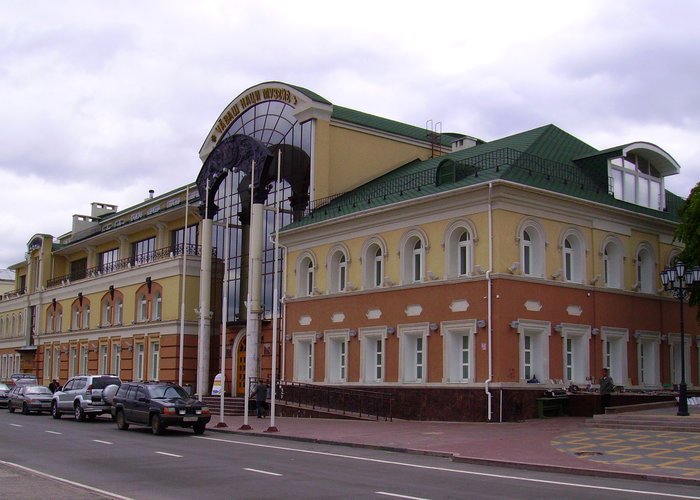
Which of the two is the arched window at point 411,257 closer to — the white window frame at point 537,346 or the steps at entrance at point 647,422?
the white window frame at point 537,346

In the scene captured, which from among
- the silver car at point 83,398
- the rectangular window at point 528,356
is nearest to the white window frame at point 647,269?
the rectangular window at point 528,356

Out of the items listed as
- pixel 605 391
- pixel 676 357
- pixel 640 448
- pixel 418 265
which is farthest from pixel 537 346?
pixel 640 448

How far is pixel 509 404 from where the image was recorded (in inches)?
1098

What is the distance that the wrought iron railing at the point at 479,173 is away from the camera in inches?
1223

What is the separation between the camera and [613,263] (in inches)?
1308

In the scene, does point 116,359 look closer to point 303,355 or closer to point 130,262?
point 130,262

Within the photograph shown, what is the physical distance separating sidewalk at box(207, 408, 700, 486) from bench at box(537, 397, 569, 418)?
53 cm

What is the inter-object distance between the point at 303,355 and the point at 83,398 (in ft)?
31.5

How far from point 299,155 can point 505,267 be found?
48.2ft

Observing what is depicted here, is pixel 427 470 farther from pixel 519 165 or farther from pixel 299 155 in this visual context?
pixel 299 155

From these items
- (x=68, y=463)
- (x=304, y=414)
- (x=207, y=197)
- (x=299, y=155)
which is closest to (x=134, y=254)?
(x=207, y=197)

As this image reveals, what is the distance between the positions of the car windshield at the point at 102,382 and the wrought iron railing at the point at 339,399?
729cm

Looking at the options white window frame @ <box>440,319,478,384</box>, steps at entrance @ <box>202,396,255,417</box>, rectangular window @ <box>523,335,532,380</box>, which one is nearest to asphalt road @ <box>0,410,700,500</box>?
white window frame @ <box>440,319,478,384</box>

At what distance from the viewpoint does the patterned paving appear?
1633cm
